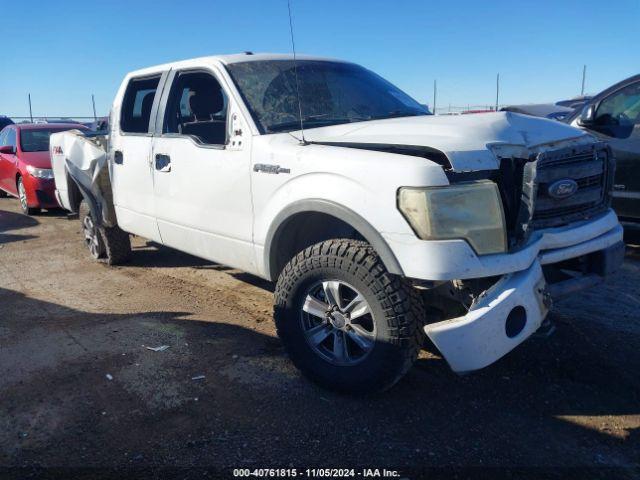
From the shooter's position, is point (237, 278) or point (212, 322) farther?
point (237, 278)

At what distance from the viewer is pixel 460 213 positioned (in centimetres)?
271

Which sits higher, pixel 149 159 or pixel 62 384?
pixel 149 159

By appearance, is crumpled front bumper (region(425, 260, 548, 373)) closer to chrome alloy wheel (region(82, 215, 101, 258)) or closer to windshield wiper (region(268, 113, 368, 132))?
windshield wiper (region(268, 113, 368, 132))

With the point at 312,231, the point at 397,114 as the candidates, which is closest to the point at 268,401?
the point at 312,231

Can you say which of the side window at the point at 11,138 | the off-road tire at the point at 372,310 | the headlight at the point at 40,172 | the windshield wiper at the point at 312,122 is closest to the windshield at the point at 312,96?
the windshield wiper at the point at 312,122

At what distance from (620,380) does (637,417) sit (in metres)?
0.41

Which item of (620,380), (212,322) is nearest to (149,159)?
(212,322)

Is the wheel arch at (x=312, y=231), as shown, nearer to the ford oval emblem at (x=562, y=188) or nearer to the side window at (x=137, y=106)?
the ford oval emblem at (x=562, y=188)

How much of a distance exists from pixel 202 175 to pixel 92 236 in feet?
9.55

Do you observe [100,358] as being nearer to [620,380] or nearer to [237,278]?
[237,278]

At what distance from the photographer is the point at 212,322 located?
443 centimetres

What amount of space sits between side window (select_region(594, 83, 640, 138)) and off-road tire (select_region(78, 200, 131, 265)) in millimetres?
5351

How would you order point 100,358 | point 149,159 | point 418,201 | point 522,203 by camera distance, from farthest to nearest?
point 149,159 < point 100,358 < point 522,203 < point 418,201

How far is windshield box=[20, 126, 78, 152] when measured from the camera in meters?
9.84
